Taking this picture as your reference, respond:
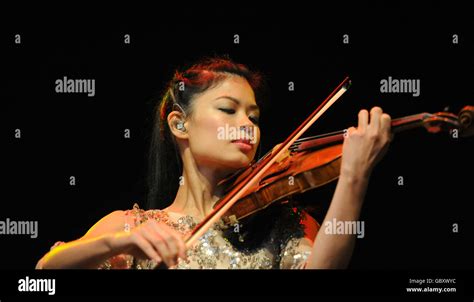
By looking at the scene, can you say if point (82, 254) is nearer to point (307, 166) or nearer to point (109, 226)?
point (109, 226)

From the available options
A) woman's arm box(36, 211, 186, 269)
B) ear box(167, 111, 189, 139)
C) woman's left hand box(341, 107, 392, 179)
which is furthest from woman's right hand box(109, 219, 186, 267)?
ear box(167, 111, 189, 139)

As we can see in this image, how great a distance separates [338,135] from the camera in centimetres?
213

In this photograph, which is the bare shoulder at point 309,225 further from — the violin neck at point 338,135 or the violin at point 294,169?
the violin neck at point 338,135

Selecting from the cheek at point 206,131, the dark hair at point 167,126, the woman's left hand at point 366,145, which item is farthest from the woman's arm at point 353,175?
the dark hair at point 167,126

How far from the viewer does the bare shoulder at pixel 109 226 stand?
2.32 metres

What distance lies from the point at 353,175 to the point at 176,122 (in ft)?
2.54

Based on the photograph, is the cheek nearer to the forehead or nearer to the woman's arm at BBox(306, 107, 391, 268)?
the forehead

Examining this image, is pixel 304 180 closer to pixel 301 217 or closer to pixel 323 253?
pixel 323 253

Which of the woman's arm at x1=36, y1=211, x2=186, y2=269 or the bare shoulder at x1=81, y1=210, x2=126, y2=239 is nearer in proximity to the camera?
the woman's arm at x1=36, y1=211, x2=186, y2=269

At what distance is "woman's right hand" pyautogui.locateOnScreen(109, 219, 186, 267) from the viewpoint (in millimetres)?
1856

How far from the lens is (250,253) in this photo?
235 cm

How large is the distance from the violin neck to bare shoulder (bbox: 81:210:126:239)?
581mm

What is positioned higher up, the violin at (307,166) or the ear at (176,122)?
the ear at (176,122)

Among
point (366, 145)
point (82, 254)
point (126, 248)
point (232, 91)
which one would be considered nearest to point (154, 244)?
point (126, 248)
